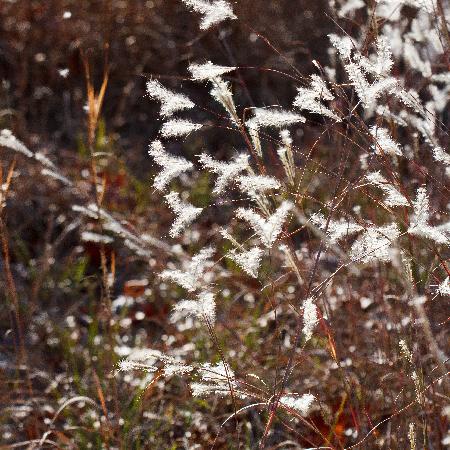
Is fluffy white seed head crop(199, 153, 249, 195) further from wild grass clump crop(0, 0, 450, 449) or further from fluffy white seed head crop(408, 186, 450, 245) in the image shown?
fluffy white seed head crop(408, 186, 450, 245)

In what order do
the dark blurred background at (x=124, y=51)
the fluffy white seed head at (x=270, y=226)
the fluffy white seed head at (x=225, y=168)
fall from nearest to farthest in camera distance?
the fluffy white seed head at (x=270, y=226) < the fluffy white seed head at (x=225, y=168) < the dark blurred background at (x=124, y=51)

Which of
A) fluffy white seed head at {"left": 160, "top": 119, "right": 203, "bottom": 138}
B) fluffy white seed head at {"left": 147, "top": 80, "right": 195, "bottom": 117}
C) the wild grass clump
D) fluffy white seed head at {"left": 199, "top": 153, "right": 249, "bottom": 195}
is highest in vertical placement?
fluffy white seed head at {"left": 147, "top": 80, "right": 195, "bottom": 117}

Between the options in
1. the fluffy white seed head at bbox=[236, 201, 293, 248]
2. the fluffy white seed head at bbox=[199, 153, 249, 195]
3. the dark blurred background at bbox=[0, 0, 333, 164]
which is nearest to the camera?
the fluffy white seed head at bbox=[236, 201, 293, 248]

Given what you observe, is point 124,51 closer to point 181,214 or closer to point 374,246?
point 181,214

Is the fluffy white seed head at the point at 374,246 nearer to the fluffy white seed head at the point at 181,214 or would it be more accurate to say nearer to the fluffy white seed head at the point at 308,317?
the fluffy white seed head at the point at 308,317

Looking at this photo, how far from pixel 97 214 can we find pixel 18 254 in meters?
1.15

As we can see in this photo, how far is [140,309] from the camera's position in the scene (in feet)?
8.32

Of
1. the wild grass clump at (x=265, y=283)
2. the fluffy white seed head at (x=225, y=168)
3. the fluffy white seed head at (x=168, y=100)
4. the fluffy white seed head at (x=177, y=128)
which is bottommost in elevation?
the wild grass clump at (x=265, y=283)

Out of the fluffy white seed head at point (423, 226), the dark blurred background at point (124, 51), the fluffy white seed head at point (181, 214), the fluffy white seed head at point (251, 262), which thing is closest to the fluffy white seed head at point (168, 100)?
the fluffy white seed head at point (181, 214)

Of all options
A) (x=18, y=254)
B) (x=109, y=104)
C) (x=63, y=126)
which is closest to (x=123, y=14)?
(x=109, y=104)

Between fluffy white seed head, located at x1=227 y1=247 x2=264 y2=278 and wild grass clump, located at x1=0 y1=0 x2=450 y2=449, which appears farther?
wild grass clump, located at x1=0 y1=0 x2=450 y2=449

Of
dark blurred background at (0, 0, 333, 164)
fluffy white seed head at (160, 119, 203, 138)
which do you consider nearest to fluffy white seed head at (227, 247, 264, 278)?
fluffy white seed head at (160, 119, 203, 138)

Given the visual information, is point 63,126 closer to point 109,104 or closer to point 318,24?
point 109,104

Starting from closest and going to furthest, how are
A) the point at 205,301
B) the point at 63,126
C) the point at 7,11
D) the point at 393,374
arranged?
1. the point at 205,301
2. the point at 393,374
3. the point at 63,126
4. the point at 7,11
